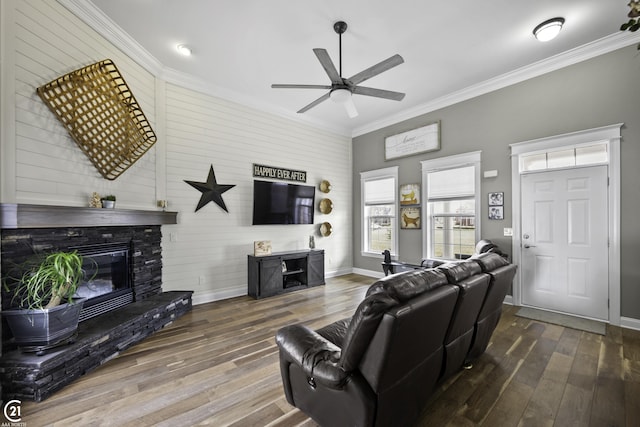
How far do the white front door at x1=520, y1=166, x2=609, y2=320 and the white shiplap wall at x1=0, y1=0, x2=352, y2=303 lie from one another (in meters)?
3.49

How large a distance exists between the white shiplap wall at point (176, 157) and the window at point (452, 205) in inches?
78.0

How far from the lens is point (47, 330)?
2.12 meters

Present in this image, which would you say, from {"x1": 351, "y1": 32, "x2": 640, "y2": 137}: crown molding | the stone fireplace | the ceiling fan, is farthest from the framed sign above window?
the stone fireplace

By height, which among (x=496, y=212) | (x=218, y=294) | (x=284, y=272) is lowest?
(x=218, y=294)

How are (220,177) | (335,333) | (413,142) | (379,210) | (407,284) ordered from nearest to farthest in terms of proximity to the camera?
(407,284) < (335,333) < (220,177) < (413,142) < (379,210)

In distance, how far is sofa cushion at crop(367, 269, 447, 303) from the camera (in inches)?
56.0

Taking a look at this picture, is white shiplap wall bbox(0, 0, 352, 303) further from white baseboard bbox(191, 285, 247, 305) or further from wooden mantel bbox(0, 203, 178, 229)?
wooden mantel bbox(0, 203, 178, 229)

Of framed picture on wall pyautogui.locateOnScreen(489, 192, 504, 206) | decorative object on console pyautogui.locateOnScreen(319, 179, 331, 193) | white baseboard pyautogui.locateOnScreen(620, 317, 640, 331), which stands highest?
decorative object on console pyautogui.locateOnScreen(319, 179, 331, 193)

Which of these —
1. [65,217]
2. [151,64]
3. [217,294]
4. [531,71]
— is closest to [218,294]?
[217,294]

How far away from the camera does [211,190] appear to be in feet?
14.3

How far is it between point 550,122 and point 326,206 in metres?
3.90

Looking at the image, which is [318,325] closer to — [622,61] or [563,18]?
[563,18]

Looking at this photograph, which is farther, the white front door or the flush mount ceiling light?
the white front door

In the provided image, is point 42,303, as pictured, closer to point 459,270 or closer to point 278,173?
point 459,270
